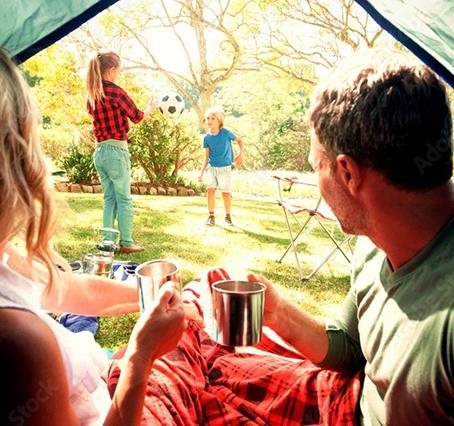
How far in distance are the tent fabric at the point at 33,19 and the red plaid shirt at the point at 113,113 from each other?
12.1 ft

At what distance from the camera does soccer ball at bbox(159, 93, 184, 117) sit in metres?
8.11

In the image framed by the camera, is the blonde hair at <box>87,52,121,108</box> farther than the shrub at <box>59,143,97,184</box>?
No

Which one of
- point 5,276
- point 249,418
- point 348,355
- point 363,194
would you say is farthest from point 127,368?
point 348,355

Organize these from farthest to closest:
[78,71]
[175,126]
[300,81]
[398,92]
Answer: [300,81] → [78,71] → [175,126] → [398,92]

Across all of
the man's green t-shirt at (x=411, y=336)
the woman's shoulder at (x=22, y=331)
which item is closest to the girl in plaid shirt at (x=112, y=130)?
the man's green t-shirt at (x=411, y=336)

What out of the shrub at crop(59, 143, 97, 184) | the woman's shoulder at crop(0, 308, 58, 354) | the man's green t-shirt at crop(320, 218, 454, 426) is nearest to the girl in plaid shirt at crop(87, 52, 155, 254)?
the man's green t-shirt at crop(320, 218, 454, 426)

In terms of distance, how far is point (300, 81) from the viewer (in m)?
16.5

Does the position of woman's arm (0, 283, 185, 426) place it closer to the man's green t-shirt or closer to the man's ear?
the man's green t-shirt

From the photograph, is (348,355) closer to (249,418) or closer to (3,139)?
(249,418)

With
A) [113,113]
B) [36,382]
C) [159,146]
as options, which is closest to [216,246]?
[113,113]

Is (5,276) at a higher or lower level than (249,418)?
higher

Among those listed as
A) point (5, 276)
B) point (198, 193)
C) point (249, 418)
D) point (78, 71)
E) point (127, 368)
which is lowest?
point (198, 193)

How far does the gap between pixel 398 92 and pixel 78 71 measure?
557 inches

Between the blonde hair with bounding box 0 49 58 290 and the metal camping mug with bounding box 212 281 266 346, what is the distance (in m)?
0.60
